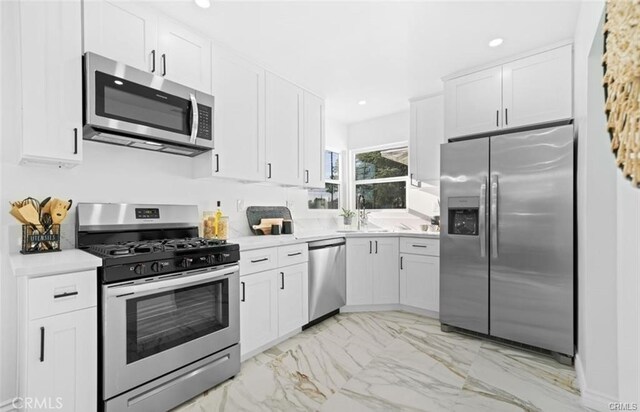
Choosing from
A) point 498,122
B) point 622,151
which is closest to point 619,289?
point 622,151

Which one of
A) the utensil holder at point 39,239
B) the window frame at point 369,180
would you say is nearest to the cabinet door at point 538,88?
the window frame at point 369,180

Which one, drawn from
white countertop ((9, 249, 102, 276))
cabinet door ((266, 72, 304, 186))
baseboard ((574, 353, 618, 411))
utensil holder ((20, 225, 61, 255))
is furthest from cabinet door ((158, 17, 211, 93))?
baseboard ((574, 353, 618, 411))

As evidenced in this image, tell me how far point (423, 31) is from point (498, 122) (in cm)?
115

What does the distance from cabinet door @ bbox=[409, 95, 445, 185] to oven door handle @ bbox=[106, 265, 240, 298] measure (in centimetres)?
253

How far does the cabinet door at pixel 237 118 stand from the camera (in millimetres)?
2584

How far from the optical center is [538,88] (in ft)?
8.83

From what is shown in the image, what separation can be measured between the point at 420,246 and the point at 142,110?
2.91 meters

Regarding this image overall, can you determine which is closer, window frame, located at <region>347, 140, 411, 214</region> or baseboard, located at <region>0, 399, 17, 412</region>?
baseboard, located at <region>0, 399, 17, 412</region>

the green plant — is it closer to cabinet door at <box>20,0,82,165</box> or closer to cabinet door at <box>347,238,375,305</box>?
cabinet door at <box>347,238,375,305</box>

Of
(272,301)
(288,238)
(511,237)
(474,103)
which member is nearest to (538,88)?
(474,103)

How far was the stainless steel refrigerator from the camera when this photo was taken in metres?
2.43

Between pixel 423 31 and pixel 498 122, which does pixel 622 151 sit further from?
pixel 498 122

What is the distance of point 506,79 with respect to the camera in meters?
2.86

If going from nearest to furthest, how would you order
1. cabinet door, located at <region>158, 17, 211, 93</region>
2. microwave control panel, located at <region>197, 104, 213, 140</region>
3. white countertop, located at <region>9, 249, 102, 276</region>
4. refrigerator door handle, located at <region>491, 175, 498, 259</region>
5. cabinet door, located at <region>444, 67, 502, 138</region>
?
white countertop, located at <region>9, 249, 102, 276</region> < cabinet door, located at <region>158, 17, 211, 93</region> < microwave control panel, located at <region>197, 104, 213, 140</region> < refrigerator door handle, located at <region>491, 175, 498, 259</region> < cabinet door, located at <region>444, 67, 502, 138</region>
